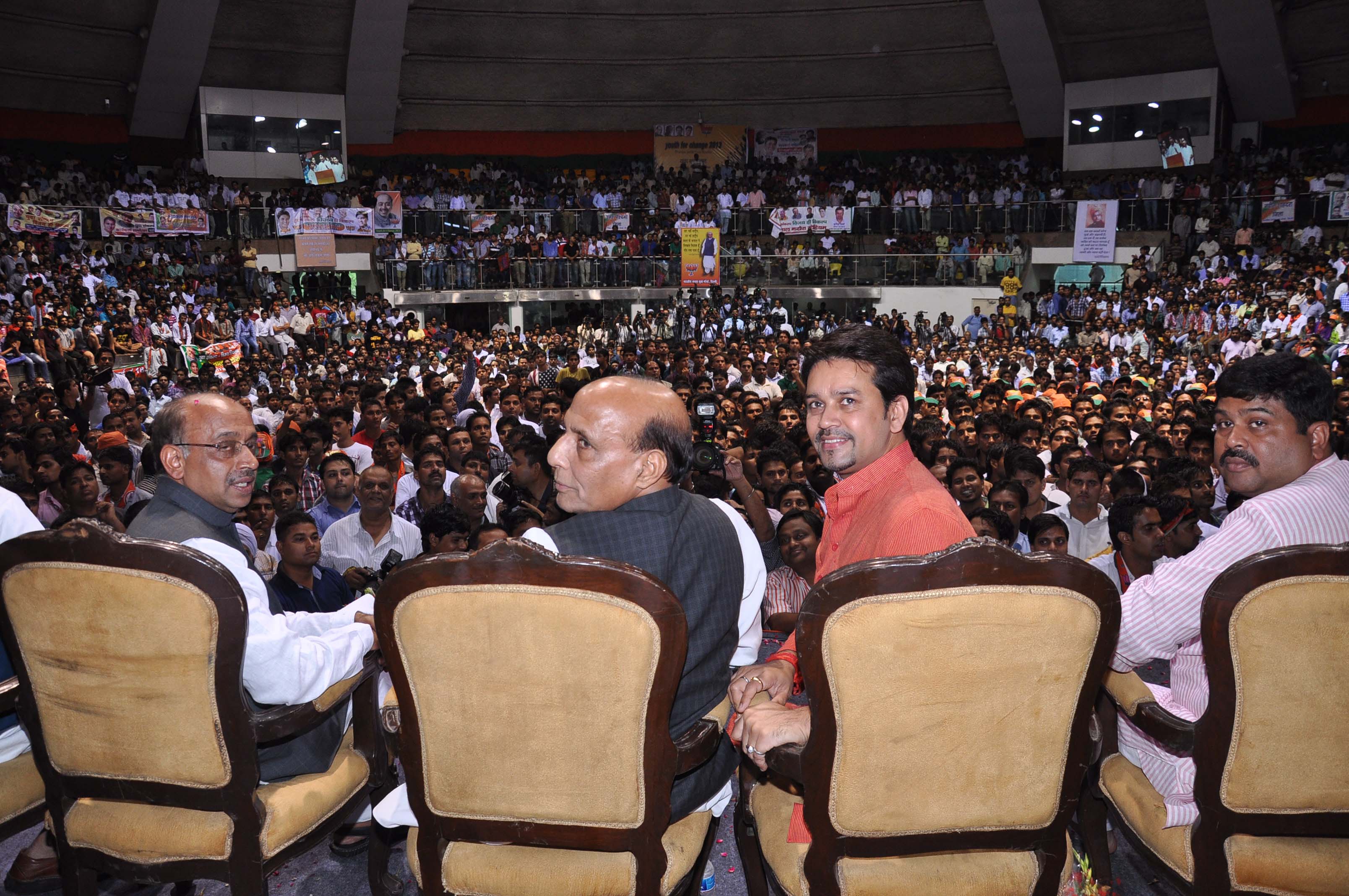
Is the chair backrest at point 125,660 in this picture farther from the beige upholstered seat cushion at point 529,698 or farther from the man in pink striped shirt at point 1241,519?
the man in pink striped shirt at point 1241,519

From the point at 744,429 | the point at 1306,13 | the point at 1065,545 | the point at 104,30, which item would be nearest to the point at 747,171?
the point at 1306,13

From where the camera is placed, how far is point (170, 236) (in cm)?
1752

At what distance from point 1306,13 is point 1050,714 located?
72.0 ft

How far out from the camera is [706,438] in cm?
565

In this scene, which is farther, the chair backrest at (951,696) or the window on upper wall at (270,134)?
the window on upper wall at (270,134)

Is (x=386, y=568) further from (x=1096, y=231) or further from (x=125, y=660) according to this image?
(x=1096, y=231)

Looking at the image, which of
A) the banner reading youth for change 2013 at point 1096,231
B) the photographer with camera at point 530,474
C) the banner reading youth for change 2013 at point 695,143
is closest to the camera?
the photographer with camera at point 530,474

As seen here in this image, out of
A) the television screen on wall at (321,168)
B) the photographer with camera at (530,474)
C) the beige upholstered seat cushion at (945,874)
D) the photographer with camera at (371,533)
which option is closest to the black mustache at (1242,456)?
the beige upholstered seat cushion at (945,874)

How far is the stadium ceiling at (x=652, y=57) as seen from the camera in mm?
19375

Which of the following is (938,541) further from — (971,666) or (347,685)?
(347,685)

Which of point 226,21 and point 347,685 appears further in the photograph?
point 226,21

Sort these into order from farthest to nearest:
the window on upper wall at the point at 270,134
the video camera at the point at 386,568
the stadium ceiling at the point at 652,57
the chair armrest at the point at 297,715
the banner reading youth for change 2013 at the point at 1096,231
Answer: the window on upper wall at the point at 270,134
the stadium ceiling at the point at 652,57
the banner reading youth for change 2013 at the point at 1096,231
the video camera at the point at 386,568
the chair armrest at the point at 297,715

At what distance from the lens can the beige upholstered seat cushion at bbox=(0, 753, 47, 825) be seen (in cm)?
246

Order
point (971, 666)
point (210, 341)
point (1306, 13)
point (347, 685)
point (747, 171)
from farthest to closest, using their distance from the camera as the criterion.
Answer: point (747, 171) → point (1306, 13) → point (210, 341) → point (347, 685) → point (971, 666)
